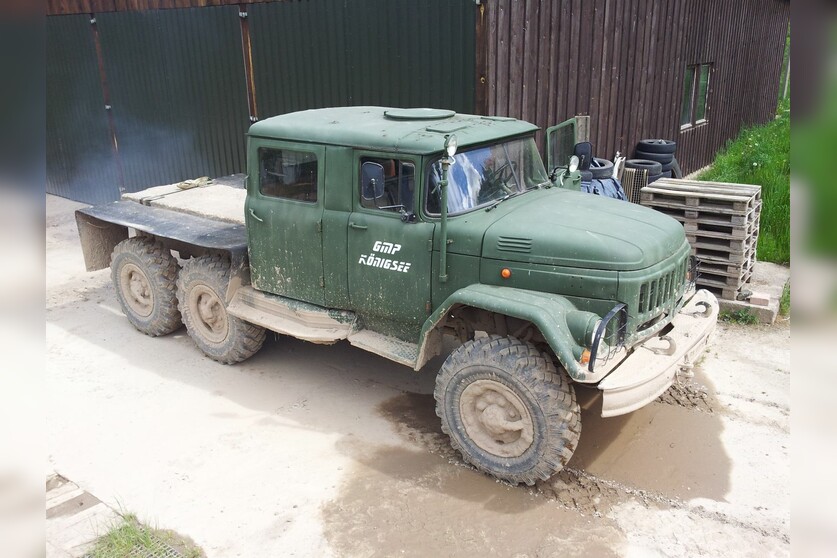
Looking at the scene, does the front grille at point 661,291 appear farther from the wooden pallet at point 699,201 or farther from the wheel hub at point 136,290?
the wheel hub at point 136,290

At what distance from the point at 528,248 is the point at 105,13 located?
1096 centimetres

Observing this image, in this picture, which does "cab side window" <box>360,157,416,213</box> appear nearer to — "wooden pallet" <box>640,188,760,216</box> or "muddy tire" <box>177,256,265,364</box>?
"muddy tire" <box>177,256,265,364</box>

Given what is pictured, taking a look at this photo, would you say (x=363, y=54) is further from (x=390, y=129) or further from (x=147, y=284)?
(x=147, y=284)

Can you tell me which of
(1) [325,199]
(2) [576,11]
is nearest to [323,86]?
(2) [576,11]

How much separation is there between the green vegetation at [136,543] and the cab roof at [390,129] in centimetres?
329

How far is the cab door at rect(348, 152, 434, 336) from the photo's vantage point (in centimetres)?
535

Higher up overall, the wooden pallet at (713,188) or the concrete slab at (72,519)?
the wooden pallet at (713,188)

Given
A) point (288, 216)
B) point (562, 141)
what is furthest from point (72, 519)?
point (562, 141)

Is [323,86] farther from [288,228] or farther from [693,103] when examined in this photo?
[693,103]

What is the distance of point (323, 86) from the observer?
9.56 m

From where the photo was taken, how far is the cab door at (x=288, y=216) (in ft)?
19.4

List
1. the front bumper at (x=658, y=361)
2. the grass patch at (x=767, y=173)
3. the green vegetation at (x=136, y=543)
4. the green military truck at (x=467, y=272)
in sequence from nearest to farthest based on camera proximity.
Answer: the green vegetation at (x=136, y=543)
the front bumper at (x=658, y=361)
the green military truck at (x=467, y=272)
the grass patch at (x=767, y=173)

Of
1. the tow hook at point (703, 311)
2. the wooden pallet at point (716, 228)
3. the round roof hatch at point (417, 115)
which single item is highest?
the round roof hatch at point (417, 115)

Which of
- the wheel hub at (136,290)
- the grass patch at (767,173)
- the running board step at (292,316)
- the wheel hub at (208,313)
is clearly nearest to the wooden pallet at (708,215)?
the grass patch at (767,173)
